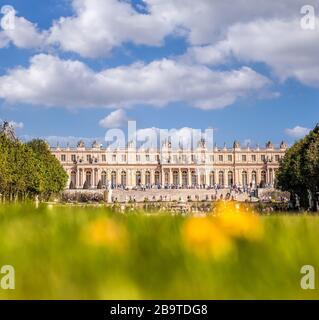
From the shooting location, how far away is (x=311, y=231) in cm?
313

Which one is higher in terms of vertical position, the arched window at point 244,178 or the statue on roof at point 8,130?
the arched window at point 244,178

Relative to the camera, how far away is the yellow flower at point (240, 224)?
10.2 feet

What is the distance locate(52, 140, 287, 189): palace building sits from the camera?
163 m

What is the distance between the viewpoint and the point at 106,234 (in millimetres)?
3045

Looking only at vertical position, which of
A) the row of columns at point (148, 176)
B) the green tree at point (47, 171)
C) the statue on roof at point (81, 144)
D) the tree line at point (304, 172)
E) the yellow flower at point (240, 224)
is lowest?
the yellow flower at point (240, 224)

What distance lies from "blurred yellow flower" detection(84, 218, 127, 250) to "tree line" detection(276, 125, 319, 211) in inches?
1895

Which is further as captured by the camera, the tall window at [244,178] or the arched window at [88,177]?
the tall window at [244,178]

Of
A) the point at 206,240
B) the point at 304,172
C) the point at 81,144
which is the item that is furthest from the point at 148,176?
the point at 206,240

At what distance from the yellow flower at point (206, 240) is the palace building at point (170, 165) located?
157 m

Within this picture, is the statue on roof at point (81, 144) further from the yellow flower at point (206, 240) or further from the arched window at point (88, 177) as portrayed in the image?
the yellow flower at point (206, 240)

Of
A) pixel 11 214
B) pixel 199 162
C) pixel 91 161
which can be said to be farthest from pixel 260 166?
pixel 11 214

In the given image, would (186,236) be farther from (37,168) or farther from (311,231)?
(37,168)

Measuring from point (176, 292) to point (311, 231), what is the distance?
946 mm

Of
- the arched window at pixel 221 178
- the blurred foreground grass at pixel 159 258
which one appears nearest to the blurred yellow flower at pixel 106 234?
the blurred foreground grass at pixel 159 258
